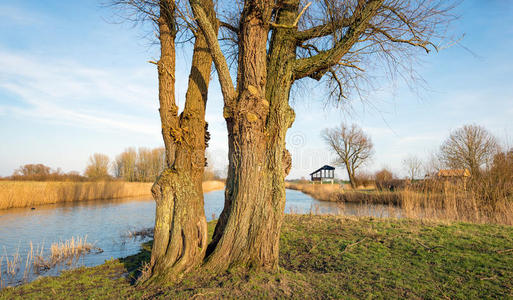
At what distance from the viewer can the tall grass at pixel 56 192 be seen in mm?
15070

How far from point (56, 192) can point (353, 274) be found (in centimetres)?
2026

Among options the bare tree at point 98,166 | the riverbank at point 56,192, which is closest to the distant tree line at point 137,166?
the bare tree at point 98,166

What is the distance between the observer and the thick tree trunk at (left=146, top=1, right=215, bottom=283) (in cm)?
367

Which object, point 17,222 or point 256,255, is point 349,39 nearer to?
point 256,255

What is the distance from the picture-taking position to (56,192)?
18219 millimetres

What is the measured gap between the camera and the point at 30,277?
5.38 metres

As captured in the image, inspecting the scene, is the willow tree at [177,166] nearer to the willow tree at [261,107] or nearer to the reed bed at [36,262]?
the willow tree at [261,107]

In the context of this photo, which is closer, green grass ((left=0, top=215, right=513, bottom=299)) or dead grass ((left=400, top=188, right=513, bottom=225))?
green grass ((left=0, top=215, right=513, bottom=299))

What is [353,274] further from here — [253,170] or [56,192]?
[56,192]

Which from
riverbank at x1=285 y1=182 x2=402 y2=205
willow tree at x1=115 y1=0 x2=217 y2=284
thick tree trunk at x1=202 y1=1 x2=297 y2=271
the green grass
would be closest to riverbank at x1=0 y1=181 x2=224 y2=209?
the green grass

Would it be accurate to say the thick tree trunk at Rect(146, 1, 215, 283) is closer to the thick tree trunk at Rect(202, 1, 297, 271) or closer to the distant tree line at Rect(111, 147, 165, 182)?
the thick tree trunk at Rect(202, 1, 297, 271)

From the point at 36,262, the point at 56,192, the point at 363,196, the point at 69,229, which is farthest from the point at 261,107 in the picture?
the point at 56,192

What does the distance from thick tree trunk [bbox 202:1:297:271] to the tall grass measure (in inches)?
652

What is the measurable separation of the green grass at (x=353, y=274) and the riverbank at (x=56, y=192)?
1448 centimetres
